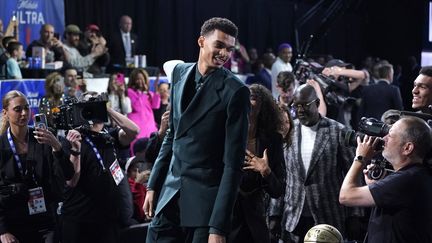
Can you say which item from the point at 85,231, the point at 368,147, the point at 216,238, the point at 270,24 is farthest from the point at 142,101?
the point at 270,24

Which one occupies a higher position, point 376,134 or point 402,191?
point 376,134

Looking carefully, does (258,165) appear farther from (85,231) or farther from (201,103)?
(85,231)

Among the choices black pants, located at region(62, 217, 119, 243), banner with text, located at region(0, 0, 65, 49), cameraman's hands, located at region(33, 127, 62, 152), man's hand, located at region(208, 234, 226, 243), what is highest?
banner with text, located at region(0, 0, 65, 49)

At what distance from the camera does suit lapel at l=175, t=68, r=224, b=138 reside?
11.9 feet

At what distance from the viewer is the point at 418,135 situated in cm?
399

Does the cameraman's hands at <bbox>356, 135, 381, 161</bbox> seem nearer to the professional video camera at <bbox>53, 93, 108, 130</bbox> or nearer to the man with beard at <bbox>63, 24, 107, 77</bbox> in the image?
the professional video camera at <bbox>53, 93, 108, 130</bbox>

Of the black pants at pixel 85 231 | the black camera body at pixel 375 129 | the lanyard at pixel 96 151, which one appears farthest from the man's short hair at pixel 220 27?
the black pants at pixel 85 231

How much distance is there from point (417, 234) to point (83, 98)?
2856 mm

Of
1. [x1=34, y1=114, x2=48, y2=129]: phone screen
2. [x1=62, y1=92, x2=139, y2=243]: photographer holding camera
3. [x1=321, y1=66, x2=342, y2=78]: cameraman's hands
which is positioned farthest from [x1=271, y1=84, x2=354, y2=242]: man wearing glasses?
[x1=321, y1=66, x2=342, y2=78]: cameraman's hands

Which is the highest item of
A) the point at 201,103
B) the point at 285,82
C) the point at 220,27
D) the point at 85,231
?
the point at 220,27

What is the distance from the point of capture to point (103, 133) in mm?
5816

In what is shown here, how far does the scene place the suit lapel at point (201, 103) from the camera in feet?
11.9

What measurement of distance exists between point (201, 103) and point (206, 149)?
0.22m

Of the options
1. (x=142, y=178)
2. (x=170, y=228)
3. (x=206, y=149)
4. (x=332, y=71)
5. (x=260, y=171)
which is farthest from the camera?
(x=332, y=71)
